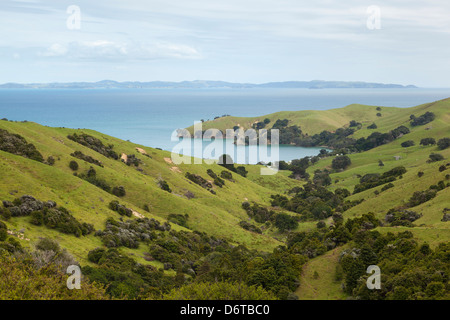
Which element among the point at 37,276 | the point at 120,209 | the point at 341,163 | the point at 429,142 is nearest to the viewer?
the point at 37,276

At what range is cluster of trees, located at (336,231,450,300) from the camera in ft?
84.8

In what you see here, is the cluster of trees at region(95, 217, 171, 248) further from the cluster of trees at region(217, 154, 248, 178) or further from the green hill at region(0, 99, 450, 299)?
the cluster of trees at region(217, 154, 248, 178)

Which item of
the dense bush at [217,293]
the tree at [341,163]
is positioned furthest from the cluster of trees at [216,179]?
the tree at [341,163]

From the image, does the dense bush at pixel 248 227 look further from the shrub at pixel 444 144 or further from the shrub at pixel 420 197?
the shrub at pixel 444 144

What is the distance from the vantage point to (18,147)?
57469 millimetres

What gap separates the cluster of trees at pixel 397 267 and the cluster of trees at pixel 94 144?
2137 inches

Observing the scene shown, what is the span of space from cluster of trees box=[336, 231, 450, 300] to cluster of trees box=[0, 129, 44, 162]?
45796 millimetres

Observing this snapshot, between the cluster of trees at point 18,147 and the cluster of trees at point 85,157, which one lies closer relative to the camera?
the cluster of trees at point 18,147

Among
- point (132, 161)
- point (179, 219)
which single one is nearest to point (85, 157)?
point (132, 161)

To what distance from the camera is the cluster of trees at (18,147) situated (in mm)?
56188

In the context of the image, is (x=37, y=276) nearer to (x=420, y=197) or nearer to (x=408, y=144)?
(x=420, y=197)

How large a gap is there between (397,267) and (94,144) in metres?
64.6
